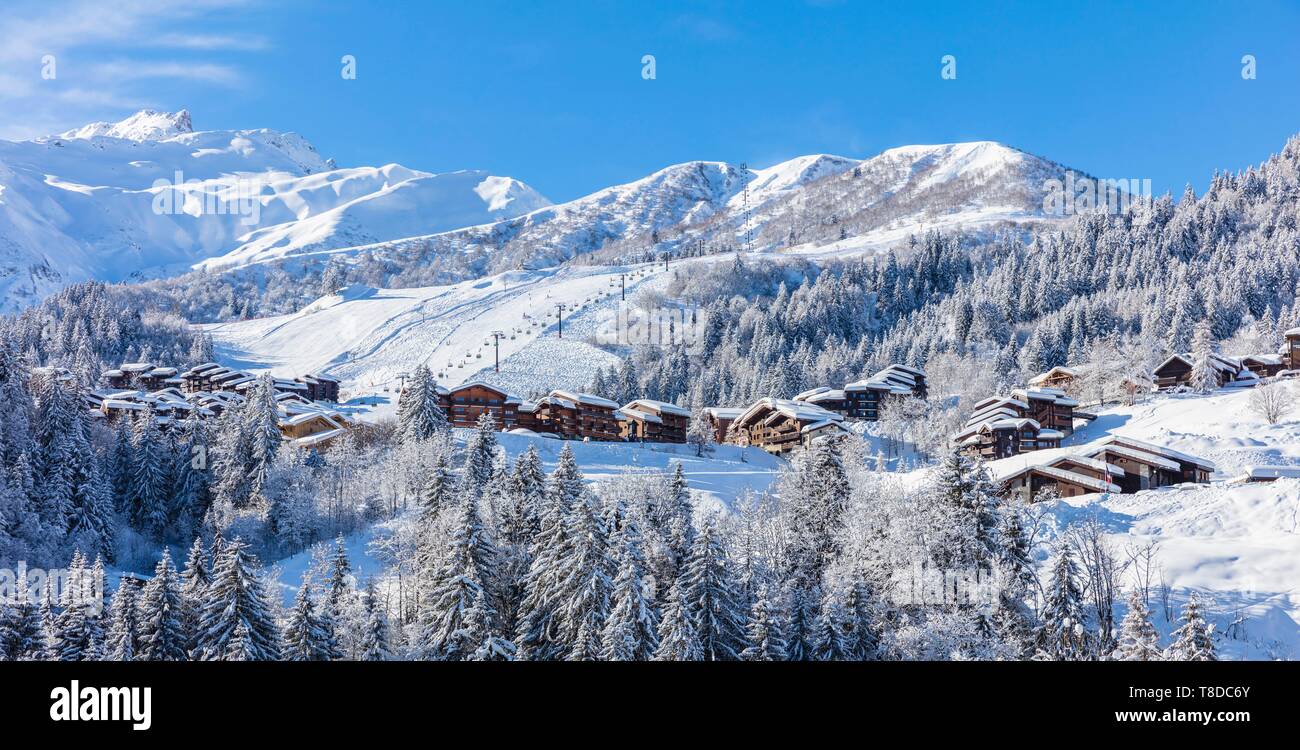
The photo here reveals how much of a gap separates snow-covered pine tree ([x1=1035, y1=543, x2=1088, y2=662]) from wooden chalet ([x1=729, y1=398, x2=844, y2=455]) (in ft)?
180

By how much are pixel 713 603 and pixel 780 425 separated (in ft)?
196

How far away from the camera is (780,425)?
98875 mm

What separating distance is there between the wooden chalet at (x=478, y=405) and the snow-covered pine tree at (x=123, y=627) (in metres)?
60.5

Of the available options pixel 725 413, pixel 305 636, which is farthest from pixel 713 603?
pixel 725 413

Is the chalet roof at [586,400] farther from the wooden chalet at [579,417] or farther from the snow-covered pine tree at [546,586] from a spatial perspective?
the snow-covered pine tree at [546,586]

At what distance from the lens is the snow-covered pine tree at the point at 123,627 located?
37844 millimetres

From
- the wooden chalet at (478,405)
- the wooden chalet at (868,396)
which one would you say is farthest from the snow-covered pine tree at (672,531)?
the wooden chalet at (868,396)

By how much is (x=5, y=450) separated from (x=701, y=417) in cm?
7020

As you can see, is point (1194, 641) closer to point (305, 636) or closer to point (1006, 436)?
point (305, 636)

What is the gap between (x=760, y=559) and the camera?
48812 millimetres

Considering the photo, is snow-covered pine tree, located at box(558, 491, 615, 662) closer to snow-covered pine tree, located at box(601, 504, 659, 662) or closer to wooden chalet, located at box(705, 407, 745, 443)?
snow-covered pine tree, located at box(601, 504, 659, 662)
